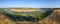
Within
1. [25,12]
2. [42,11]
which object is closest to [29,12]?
[25,12]

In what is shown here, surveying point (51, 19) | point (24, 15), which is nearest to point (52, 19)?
point (51, 19)

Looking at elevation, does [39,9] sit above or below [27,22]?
above

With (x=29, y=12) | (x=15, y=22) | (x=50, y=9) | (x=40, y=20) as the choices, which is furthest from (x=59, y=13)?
(x=15, y=22)

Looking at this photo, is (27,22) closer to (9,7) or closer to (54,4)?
(9,7)

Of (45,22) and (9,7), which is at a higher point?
(9,7)

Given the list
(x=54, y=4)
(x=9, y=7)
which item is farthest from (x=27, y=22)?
(x=54, y=4)

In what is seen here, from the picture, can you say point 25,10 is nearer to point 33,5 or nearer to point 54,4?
point 33,5

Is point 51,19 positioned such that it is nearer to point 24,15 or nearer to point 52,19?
point 52,19

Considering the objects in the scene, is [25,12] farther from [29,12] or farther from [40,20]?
[40,20]
